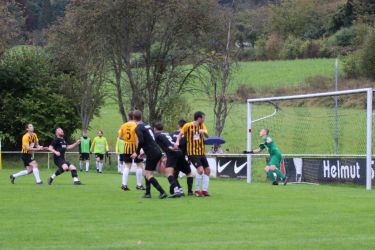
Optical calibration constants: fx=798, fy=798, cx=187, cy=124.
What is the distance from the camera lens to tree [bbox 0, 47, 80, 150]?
47.3 metres

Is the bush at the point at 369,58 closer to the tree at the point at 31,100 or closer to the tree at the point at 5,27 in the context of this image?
the tree at the point at 31,100

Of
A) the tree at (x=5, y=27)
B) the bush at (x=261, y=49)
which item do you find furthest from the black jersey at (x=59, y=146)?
the bush at (x=261, y=49)

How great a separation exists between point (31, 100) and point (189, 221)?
35.8 meters

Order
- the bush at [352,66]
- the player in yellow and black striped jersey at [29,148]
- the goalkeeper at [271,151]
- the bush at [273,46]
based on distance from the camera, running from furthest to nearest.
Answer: the bush at [273,46] < the bush at [352,66] < the goalkeeper at [271,151] < the player in yellow and black striped jersey at [29,148]

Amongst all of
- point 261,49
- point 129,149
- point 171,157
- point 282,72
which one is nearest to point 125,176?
point 129,149

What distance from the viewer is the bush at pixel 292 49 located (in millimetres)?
72812

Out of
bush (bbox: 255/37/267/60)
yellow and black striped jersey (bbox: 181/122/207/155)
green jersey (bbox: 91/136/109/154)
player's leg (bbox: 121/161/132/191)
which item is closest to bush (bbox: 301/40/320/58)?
bush (bbox: 255/37/267/60)

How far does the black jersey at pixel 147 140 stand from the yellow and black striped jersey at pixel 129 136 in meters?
3.67

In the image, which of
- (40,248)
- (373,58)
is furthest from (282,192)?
(373,58)

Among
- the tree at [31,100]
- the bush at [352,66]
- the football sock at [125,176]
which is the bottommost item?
the football sock at [125,176]

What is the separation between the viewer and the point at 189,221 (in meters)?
13.2

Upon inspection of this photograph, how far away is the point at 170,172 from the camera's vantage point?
18953mm

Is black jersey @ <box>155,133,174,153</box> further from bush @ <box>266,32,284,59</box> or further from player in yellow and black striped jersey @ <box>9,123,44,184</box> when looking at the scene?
bush @ <box>266,32,284,59</box>

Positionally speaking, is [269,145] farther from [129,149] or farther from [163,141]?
[163,141]
